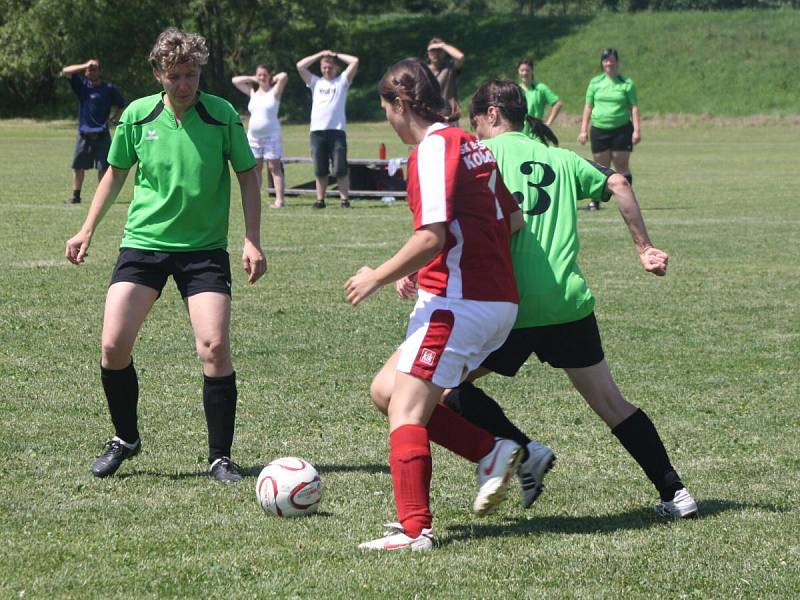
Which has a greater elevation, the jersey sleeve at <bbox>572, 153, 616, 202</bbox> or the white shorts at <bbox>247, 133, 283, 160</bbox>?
the jersey sleeve at <bbox>572, 153, 616, 202</bbox>

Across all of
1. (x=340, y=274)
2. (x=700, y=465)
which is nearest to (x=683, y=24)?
(x=340, y=274)

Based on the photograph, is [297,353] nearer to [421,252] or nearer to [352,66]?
[421,252]

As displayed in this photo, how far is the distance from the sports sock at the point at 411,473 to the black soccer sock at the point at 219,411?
1.38 meters

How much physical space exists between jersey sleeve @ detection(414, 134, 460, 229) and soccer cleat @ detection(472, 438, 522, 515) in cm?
103

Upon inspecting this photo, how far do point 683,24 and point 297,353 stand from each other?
63787 millimetres

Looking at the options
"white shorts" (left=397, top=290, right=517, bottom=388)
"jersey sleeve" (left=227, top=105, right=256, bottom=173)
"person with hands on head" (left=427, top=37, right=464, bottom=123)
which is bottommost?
"person with hands on head" (left=427, top=37, right=464, bottom=123)

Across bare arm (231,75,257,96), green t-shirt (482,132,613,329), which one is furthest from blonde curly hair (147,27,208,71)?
bare arm (231,75,257,96)

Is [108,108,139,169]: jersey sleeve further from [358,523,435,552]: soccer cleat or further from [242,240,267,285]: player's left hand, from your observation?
[358,523,435,552]: soccer cleat

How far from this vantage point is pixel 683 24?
224ft

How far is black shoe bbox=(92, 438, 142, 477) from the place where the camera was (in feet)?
18.4

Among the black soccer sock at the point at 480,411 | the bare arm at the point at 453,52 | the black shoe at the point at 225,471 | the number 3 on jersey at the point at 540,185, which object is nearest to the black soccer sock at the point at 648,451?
the black soccer sock at the point at 480,411

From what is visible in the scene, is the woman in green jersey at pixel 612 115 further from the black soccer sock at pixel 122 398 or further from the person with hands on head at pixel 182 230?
the black soccer sock at pixel 122 398

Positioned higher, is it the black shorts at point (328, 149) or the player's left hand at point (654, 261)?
the player's left hand at point (654, 261)

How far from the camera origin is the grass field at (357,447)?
427 centimetres
